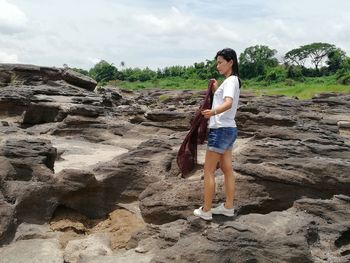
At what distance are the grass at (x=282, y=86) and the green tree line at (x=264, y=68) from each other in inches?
Answer: 96.4

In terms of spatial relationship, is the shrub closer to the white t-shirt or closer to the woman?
the woman

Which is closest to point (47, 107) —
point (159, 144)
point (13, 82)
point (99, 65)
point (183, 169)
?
point (13, 82)

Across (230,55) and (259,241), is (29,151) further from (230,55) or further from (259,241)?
(259,241)

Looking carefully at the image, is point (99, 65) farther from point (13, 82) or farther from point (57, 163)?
point (57, 163)

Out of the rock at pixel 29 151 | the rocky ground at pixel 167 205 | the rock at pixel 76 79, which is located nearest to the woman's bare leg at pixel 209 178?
the rocky ground at pixel 167 205

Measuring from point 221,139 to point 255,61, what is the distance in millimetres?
72088

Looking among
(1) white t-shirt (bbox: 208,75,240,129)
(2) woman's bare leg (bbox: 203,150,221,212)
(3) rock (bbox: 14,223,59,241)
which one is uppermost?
(1) white t-shirt (bbox: 208,75,240,129)

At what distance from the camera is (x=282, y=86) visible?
186ft

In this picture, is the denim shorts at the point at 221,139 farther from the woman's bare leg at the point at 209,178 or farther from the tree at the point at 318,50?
the tree at the point at 318,50

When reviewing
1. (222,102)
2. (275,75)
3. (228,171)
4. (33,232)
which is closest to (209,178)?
(228,171)

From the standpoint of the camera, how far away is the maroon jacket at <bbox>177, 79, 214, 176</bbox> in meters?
5.88

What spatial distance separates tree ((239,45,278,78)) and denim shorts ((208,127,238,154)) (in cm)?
6861

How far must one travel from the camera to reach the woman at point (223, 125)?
530cm

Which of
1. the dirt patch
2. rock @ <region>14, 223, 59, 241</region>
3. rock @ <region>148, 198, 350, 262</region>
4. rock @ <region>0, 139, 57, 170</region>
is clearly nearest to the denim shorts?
rock @ <region>148, 198, 350, 262</region>
